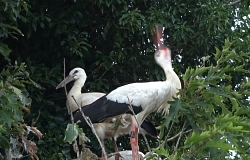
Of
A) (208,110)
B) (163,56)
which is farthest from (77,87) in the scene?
(208,110)

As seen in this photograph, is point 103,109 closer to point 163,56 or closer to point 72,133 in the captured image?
point 163,56

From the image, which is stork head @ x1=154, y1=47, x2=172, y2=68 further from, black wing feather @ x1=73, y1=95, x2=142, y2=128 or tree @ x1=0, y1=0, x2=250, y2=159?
tree @ x1=0, y1=0, x2=250, y2=159

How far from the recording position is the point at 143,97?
680 centimetres

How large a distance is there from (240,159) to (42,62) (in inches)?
149

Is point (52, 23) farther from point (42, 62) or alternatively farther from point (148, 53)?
point (148, 53)

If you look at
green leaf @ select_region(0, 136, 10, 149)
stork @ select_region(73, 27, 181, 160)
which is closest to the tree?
stork @ select_region(73, 27, 181, 160)

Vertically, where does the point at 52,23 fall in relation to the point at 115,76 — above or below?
above

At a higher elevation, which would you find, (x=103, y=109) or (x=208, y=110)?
(x=208, y=110)

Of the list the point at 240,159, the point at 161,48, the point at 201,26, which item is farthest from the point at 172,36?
the point at 240,159

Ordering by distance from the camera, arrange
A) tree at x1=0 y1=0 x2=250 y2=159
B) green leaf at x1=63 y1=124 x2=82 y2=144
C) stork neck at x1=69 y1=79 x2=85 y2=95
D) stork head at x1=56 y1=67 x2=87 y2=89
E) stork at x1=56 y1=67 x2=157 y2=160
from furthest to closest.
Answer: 1. stork neck at x1=69 y1=79 x2=85 y2=95
2. stork head at x1=56 y1=67 x2=87 y2=89
3. tree at x1=0 y1=0 x2=250 y2=159
4. stork at x1=56 y1=67 x2=157 y2=160
5. green leaf at x1=63 y1=124 x2=82 y2=144

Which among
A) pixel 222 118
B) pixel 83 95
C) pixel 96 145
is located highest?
pixel 222 118

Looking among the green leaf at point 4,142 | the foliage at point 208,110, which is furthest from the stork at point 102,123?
the foliage at point 208,110

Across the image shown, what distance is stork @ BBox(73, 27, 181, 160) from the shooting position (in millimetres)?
6719

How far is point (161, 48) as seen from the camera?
6793mm
